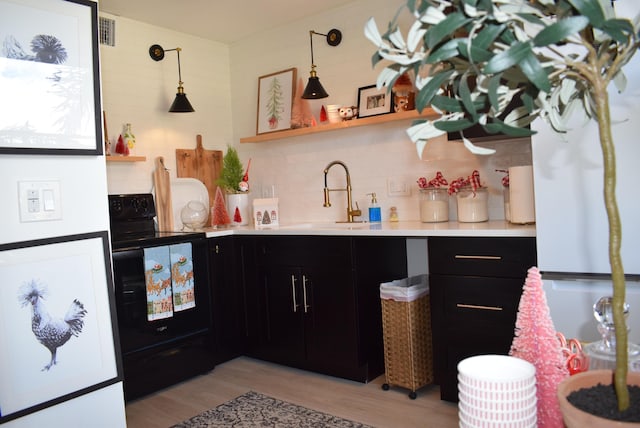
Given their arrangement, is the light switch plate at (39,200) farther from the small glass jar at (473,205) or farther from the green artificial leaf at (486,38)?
the small glass jar at (473,205)

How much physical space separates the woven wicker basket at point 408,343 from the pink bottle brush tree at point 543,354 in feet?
6.94

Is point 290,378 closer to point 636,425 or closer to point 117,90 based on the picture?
point 117,90

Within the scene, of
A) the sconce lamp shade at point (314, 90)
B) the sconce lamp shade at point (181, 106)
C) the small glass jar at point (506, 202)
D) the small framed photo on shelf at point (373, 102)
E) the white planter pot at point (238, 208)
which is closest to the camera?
the small glass jar at point (506, 202)

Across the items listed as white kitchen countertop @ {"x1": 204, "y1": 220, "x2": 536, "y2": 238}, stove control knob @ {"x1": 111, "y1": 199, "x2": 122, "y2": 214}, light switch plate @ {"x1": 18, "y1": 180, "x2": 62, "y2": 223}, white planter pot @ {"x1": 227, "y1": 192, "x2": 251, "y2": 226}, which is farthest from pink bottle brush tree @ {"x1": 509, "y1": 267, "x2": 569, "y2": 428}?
white planter pot @ {"x1": 227, "y1": 192, "x2": 251, "y2": 226}

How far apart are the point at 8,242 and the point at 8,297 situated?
0.16 metres

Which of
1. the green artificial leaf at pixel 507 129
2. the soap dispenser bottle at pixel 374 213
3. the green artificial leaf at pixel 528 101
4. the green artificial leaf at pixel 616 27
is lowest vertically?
the soap dispenser bottle at pixel 374 213

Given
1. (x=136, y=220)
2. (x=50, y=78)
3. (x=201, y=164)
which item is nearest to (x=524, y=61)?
(x=50, y=78)

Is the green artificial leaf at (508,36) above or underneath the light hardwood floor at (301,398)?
above

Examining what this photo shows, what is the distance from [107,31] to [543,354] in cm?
365

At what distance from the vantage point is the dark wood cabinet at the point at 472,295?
2520 mm

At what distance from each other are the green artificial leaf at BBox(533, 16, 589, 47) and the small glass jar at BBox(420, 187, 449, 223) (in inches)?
104

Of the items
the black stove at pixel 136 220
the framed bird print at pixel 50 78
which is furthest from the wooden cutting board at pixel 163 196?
the framed bird print at pixel 50 78

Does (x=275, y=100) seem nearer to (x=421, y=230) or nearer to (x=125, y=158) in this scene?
(x=125, y=158)

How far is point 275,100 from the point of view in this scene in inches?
164
